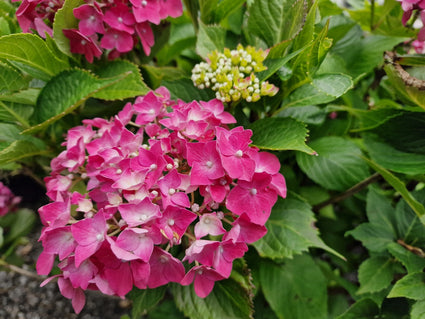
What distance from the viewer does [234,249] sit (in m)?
0.63

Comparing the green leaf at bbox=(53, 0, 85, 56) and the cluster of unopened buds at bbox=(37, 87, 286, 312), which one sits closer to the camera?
the cluster of unopened buds at bbox=(37, 87, 286, 312)

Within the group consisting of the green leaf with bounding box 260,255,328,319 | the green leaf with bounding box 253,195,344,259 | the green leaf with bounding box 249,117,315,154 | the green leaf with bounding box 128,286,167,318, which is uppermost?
the green leaf with bounding box 249,117,315,154

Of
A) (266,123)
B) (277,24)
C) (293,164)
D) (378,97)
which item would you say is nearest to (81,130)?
(266,123)

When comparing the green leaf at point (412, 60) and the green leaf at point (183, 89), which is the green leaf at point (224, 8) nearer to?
the green leaf at point (183, 89)

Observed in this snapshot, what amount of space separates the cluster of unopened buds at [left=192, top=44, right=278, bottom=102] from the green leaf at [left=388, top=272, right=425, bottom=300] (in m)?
0.44

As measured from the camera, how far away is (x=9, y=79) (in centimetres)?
77

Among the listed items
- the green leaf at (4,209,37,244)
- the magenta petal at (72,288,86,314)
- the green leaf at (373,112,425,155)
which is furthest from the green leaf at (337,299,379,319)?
the green leaf at (4,209,37,244)

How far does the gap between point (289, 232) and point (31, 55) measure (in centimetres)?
62

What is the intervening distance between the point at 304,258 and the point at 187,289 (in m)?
0.35

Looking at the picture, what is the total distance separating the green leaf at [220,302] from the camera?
79 cm

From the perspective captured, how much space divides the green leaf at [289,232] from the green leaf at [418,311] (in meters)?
0.20

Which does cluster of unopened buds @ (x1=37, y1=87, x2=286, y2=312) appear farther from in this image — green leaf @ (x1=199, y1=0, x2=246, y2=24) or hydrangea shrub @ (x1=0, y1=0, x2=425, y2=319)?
green leaf @ (x1=199, y1=0, x2=246, y2=24)

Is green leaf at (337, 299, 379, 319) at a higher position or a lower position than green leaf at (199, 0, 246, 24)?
lower

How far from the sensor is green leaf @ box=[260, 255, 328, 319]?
100cm
